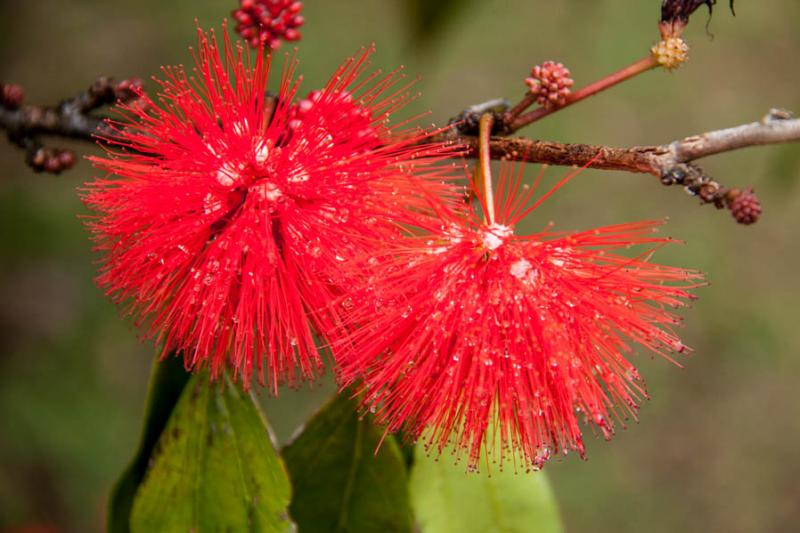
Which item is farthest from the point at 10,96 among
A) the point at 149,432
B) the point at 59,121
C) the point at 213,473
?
the point at 213,473

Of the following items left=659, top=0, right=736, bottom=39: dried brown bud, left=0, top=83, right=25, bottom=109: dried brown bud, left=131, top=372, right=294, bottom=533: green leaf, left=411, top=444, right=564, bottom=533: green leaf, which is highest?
left=0, top=83, right=25, bottom=109: dried brown bud

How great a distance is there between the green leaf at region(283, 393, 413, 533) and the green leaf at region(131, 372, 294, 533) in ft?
0.60

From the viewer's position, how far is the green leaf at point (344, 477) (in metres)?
2.05

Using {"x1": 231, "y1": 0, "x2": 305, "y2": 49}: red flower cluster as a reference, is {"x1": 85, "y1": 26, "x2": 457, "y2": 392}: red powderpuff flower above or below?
below

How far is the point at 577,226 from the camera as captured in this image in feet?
14.8

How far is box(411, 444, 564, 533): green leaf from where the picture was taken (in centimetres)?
201

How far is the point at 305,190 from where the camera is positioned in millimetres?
1734

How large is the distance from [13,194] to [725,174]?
3842 mm

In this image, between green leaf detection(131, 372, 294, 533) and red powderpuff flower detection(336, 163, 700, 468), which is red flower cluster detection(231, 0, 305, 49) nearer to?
red powderpuff flower detection(336, 163, 700, 468)

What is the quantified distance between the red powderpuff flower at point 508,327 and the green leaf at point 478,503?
15.4 inches

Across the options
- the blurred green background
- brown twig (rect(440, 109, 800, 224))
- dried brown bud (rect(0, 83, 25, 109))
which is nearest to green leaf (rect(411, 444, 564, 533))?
brown twig (rect(440, 109, 800, 224))

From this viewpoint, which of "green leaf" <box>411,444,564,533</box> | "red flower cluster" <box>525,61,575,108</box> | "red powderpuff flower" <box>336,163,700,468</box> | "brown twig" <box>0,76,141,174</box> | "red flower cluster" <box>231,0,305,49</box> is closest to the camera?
"red powderpuff flower" <box>336,163,700,468</box>

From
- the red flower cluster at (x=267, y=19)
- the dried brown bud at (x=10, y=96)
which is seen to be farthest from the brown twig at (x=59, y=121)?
the red flower cluster at (x=267, y=19)

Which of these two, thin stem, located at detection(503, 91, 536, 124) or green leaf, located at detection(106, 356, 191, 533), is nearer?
thin stem, located at detection(503, 91, 536, 124)
